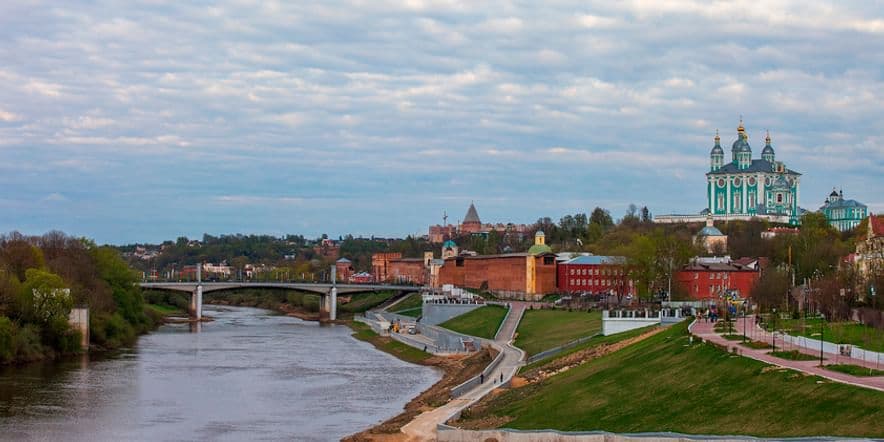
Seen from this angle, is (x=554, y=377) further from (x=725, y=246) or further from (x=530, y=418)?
(x=725, y=246)

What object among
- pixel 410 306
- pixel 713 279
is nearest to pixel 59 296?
pixel 713 279

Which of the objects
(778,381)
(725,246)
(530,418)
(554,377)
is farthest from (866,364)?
(725,246)

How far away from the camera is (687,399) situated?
4116cm

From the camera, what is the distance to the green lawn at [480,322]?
323ft

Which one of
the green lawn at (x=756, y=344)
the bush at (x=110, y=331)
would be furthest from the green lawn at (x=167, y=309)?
the green lawn at (x=756, y=344)

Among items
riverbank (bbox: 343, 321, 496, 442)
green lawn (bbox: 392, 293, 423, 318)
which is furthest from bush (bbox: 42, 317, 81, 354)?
green lawn (bbox: 392, 293, 423, 318)

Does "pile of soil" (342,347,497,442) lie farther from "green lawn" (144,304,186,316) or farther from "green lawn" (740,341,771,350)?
"green lawn" (144,304,186,316)

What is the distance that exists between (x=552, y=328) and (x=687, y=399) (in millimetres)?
45998

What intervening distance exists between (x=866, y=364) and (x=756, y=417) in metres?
6.76

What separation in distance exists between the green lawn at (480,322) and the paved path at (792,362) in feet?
115

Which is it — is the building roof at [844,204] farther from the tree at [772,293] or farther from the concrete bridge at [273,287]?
the tree at [772,293]

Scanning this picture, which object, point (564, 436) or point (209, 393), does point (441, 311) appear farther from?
point (564, 436)

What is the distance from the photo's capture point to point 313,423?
174ft

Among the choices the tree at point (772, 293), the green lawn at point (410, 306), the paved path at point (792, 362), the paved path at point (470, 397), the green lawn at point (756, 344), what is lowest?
the paved path at point (470, 397)
